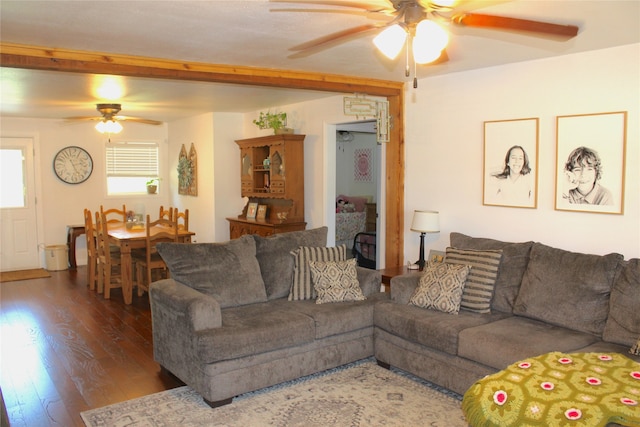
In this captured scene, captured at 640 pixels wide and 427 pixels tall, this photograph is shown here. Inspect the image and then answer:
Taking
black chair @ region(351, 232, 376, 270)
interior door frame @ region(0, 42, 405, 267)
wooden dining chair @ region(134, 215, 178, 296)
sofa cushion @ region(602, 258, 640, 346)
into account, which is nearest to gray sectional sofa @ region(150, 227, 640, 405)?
sofa cushion @ region(602, 258, 640, 346)

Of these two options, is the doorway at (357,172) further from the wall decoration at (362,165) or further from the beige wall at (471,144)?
the beige wall at (471,144)

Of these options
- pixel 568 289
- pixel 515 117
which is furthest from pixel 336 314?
pixel 515 117

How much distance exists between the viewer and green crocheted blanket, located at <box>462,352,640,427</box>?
2.31 metres

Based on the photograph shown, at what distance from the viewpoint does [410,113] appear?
5.26 meters

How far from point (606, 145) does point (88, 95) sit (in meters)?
5.24

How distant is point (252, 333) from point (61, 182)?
21.3 feet

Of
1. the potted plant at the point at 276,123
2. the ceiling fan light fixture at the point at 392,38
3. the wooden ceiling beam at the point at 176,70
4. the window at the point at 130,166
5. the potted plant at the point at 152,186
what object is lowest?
the potted plant at the point at 152,186

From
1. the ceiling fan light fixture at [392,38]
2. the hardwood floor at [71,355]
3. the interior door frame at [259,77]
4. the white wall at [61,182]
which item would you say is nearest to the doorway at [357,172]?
the interior door frame at [259,77]

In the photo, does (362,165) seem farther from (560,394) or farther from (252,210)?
(560,394)

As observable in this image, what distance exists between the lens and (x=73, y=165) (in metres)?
8.70

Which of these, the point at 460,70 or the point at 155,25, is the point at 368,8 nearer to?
the point at 155,25

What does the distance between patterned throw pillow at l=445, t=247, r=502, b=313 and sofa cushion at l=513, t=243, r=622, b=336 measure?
208mm

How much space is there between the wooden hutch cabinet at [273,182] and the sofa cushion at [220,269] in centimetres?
246

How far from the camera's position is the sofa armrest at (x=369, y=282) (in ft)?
14.5
